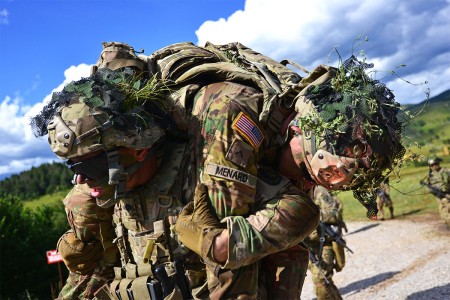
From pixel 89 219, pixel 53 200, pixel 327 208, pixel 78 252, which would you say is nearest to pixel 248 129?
pixel 89 219

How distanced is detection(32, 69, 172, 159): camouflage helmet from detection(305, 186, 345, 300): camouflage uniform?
5.18m

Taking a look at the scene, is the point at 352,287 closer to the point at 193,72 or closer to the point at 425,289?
the point at 425,289

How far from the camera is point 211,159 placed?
267 centimetres

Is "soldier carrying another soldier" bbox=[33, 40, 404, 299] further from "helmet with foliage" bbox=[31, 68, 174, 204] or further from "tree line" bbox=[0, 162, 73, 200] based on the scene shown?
"tree line" bbox=[0, 162, 73, 200]

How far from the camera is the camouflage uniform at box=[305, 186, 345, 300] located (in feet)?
27.9

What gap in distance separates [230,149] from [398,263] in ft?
35.5

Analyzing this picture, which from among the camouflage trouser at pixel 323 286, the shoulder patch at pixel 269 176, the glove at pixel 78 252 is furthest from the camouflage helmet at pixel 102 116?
the camouflage trouser at pixel 323 286

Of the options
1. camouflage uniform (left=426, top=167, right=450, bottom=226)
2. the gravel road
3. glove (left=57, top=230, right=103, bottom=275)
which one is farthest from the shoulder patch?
camouflage uniform (left=426, top=167, right=450, bottom=226)

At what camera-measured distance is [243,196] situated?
8.57 ft

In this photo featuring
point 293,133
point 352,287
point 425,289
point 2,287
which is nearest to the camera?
point 293,133

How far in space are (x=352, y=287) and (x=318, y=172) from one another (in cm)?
892

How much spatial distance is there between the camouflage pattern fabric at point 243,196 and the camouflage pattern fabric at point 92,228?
1192 mm

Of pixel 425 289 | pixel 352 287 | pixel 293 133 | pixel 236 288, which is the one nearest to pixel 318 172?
pixel 293 133

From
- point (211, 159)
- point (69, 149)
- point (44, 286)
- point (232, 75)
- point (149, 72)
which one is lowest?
point (44, 286)
